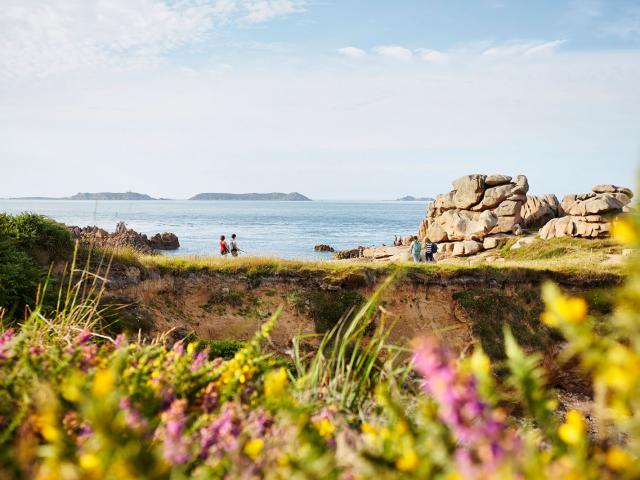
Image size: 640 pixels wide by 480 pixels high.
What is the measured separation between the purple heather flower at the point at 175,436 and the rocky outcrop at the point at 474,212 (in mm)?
44535

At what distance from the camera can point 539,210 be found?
48250 mm

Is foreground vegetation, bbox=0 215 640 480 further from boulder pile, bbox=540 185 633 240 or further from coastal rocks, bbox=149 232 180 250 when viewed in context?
coastal rocks, bbox=149 232 180 250

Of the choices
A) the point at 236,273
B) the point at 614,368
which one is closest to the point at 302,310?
the point at 236,273

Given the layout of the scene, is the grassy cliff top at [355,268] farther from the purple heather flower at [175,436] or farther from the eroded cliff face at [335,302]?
the purple heather flower at [175,436]

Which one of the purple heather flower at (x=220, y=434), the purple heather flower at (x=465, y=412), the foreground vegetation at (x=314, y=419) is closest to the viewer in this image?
the foreground vegetation at (x=314, y=419)

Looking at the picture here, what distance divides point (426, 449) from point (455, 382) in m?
0.47

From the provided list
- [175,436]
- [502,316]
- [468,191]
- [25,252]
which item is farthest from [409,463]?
[468,191]

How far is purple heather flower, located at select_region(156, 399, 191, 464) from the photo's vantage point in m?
2.46

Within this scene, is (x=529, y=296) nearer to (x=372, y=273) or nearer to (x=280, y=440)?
(x=372, y=273)

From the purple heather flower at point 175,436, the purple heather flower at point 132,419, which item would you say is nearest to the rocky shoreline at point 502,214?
the purple heather flower at point 175,436

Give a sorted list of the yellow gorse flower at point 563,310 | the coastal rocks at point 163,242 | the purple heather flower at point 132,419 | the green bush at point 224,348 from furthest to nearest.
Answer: the coastal rocks at point 163,242, the green bush at point 224,348, the purple heather flower at point 132,419, the yellow gorse flower at point 563,310

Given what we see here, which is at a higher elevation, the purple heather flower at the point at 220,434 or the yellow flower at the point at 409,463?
the yellow flower at the point at 409,463

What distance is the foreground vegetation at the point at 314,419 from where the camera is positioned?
69.6 inches

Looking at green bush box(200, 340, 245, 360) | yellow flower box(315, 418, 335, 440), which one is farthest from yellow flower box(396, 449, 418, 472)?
green bush box(200, 340, 245, 360)
